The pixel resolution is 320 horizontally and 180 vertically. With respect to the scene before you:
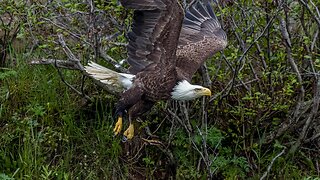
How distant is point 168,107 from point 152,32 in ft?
4.09

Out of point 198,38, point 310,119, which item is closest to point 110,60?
point 198,38

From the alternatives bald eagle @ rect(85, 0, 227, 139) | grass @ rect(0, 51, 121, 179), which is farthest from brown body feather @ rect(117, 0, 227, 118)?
grass @ rect(0, 51, 121, 179)

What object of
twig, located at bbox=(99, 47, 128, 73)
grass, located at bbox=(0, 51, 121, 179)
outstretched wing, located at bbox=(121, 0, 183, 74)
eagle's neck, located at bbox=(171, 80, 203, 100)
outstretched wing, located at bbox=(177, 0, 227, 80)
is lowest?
grass, located at bbox=(0, 51, 121, 179)

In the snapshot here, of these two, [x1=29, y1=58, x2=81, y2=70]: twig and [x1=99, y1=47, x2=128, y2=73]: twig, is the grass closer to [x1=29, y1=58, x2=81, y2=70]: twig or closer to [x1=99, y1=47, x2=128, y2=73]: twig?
[x1=29, y1=58, x2=81, y2=70]: twig

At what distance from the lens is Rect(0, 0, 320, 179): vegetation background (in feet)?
20.5

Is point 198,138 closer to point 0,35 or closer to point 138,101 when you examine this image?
point 138,101

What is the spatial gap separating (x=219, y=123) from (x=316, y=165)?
901 mm

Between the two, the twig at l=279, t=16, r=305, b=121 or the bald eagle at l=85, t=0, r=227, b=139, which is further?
the twig at l=279, t=16, r=305, b=121

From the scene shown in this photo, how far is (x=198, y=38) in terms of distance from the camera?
630cm

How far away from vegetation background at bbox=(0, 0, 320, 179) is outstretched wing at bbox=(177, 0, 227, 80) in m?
0.13

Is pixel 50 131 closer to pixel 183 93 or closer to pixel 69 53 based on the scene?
pixel 69 53

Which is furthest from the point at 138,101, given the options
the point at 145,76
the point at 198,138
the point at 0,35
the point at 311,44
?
the point at 0,35

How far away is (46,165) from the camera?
246 inches

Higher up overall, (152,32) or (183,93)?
(152,32)
